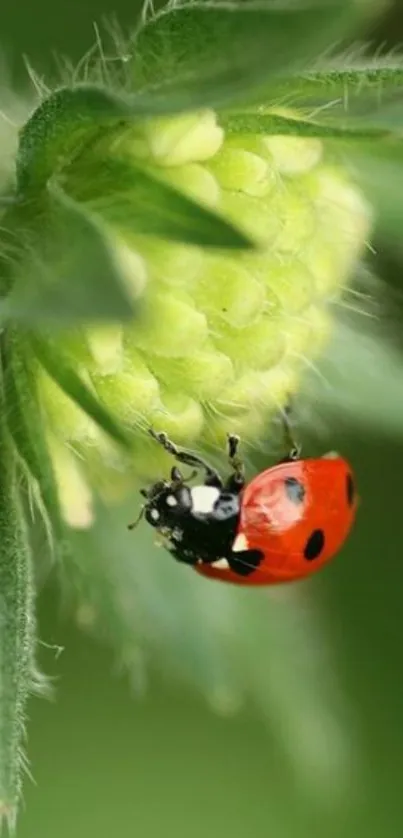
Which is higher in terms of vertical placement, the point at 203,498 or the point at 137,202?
the point at 137,202

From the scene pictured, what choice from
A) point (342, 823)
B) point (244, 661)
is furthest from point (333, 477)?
point (342, 823)

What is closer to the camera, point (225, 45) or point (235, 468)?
point (225, 45)

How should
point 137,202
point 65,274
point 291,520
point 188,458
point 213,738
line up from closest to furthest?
point 65,274, point 137,202, point 188,458, point 291,520, point 213,738

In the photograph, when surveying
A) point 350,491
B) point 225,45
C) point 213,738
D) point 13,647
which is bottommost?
point 213,738

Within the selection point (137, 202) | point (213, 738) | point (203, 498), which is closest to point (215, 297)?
point (137, 202)

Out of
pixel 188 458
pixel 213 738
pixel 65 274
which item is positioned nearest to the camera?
pixel 65 274

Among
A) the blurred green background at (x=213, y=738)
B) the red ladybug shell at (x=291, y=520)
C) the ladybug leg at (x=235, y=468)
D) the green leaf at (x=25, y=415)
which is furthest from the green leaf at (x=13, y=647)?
the blurred green background at (x=213, y=738)

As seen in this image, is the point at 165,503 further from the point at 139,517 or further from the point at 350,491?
the point at 350,491

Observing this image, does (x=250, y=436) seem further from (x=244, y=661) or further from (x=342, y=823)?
(x=342, y=823)
